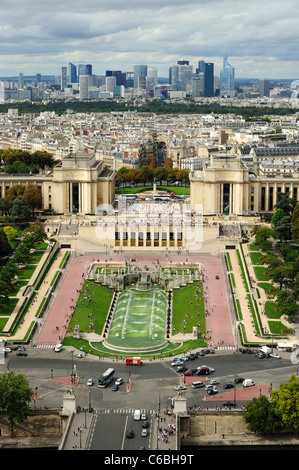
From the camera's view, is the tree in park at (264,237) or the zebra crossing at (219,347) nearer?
the zebra crossing at (219,347)

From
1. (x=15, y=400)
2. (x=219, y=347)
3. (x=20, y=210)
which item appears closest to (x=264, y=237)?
(x=219, y=347)

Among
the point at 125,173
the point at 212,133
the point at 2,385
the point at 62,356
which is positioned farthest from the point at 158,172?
the point at 2,385

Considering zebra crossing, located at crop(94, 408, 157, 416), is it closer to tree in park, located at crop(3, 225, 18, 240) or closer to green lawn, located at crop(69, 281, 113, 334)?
green lawn, located at crop(69, 281, 113, 334)

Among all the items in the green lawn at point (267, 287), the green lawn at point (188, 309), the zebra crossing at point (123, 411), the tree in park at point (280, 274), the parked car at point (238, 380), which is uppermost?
the tree in park at point (280, 274)

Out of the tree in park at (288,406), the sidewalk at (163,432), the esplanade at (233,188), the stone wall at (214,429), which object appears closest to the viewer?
the sidewalk at (163,432)

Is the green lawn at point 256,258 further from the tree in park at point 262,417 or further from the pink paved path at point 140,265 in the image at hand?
the tree in park at point 262,417

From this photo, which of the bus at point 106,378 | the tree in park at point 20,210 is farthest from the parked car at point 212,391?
the tree in park at point 20,210
